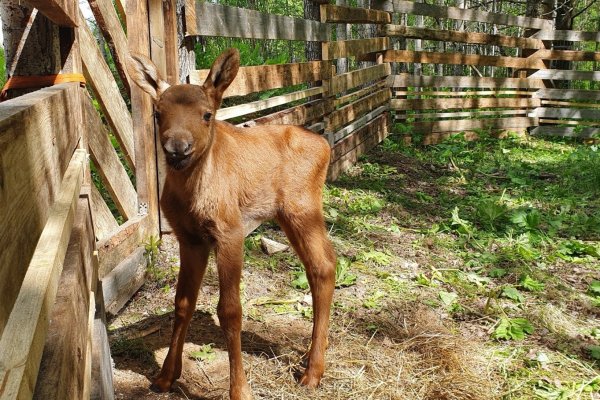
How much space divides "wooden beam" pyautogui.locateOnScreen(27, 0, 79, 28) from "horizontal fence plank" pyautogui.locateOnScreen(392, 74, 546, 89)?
9.75 meters

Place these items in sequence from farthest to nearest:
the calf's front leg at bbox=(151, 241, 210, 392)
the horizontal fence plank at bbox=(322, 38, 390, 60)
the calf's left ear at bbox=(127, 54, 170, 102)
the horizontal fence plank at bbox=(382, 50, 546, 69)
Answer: the horizontal fence plank at bbox=(382, 50, 546, 69) < the horizontal fence plank at bbox=(322, 38, 390, 60) < the calf's front leg at bbox=(151, 241, 210, 392) < the calf's left ear at bbox=(127, 54, 170, 102)

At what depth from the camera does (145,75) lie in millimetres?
3246

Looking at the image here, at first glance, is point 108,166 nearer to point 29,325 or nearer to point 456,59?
point 29,325

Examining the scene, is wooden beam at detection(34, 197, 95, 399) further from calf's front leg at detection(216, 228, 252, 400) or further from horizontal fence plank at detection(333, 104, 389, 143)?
horizontal fence plank at detection(333, 104, 389, 143)

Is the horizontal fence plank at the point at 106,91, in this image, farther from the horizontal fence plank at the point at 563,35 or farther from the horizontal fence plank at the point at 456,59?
the horizontal fence plank at the point at 563,35

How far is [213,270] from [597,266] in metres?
3.88

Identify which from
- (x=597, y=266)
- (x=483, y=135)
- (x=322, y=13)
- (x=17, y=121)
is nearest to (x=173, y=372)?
(x=17, y=121)

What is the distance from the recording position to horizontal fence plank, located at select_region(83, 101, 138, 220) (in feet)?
13.4

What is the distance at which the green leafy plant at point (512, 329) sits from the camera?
13.7 feet

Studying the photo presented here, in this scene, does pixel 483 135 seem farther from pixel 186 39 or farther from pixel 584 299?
pixel 186 39

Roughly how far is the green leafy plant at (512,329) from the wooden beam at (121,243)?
3.01 meters

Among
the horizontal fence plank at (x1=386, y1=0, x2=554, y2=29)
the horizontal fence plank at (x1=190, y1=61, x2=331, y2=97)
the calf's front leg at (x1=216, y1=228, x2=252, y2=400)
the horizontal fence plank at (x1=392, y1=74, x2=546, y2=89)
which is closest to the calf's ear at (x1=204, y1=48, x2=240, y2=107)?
the calf's front leg at (x1=216, y1=228, x2=252, y2=400)

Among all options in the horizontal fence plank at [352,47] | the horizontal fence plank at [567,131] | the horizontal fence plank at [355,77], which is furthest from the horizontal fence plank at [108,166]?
the horizontal fence plank at [567,131]

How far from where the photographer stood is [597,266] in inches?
217
